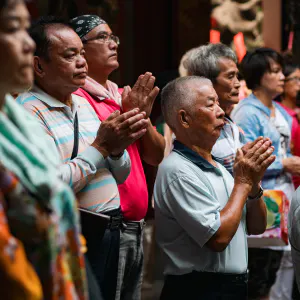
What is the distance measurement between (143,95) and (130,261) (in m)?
0.82

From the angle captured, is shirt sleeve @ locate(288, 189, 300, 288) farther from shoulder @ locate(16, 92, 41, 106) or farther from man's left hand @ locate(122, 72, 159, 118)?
shoulder @ locate(16, 92, 41, 106)

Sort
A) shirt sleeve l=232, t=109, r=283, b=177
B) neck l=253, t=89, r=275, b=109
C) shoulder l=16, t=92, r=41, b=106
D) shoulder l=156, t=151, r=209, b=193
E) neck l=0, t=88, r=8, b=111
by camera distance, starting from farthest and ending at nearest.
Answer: neck l=253, t=89, r=275, b=109 → shirt sleeve l=232, t=109, r=283, b=177 → shoulder l=156, t=151, r=209, b=193 → shoulder l=16, t=92, r=41, b=106 → neck l=0, t=88, r=8, b=111

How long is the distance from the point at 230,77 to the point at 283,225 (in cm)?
94

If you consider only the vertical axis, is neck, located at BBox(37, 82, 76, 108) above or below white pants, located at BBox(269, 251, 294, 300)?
above

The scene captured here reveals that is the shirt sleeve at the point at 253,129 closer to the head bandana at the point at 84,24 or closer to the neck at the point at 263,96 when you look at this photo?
the neck at the point at 263,96

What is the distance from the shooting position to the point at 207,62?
4395 mm

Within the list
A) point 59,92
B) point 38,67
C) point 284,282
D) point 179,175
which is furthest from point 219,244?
point 284,282

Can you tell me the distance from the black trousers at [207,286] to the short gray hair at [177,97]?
743 mm

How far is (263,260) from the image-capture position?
4.79 metres

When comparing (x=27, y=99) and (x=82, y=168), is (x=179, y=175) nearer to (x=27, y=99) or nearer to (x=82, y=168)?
(x=82, y=168)

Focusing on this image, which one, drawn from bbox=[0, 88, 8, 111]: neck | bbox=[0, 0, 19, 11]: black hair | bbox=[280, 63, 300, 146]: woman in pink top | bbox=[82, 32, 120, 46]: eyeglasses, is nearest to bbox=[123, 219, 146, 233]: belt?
bbox=[82, 32, 120, 46]: eyeglasses

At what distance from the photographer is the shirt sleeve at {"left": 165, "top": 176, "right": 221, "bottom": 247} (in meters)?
3.26

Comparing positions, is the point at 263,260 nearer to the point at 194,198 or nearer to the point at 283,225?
the point at 283,225

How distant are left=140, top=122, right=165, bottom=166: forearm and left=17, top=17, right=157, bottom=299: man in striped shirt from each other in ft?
1.43
